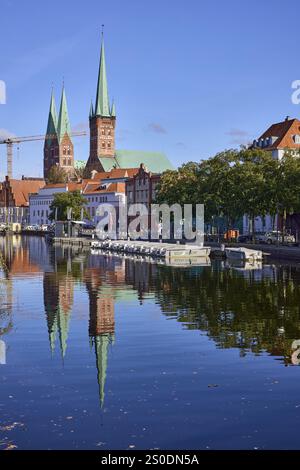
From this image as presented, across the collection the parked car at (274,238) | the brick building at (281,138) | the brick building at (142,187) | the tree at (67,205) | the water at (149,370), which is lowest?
the water at (149,370)

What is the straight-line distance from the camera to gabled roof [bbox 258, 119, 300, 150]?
125681mm

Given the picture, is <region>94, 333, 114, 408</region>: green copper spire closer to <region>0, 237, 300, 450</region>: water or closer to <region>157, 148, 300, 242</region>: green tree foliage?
<region>0, 237, 300, 450</region>: water

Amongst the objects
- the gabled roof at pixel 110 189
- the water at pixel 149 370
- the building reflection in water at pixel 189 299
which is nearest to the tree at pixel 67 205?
the gabled roof at pixel 110 189

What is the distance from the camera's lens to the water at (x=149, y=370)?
56.7 feet

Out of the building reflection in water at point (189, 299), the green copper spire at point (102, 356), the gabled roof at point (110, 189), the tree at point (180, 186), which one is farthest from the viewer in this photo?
the gabled roof at point (110, 189)

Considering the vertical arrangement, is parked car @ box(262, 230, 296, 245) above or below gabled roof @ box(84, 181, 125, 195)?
below

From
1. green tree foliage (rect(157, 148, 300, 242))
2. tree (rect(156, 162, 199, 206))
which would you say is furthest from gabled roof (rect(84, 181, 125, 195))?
green tree foliage (rect(157, 148, 300, 242))

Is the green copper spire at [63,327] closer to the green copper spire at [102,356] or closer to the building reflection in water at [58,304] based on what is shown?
the building reflection in water at [58,304]

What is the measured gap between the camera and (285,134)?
12675 cm

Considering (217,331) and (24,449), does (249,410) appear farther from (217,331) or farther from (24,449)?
(217,331)

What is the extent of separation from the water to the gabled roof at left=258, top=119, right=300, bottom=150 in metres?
82.8

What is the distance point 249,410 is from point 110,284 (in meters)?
34.1

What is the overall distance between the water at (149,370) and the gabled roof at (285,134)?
82.8 metres

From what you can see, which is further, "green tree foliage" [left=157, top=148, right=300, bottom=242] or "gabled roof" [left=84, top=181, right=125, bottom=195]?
"gabled roof" [left=84, top=181, right=125, bottom=195]
